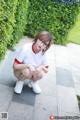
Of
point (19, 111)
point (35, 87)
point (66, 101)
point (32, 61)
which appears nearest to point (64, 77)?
point (66, 101)

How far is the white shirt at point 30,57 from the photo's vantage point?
5.13 metres

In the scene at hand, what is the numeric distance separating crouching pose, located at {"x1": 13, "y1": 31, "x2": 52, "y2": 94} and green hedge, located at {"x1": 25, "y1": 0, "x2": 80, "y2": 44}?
4.14 m

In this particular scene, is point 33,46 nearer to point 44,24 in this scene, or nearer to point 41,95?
point 41,95

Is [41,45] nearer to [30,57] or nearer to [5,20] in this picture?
[30,57]

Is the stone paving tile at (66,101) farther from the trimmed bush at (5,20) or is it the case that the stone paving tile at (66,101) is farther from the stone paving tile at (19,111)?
the trimmed bush at (5,20)

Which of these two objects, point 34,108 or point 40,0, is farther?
point 40,0

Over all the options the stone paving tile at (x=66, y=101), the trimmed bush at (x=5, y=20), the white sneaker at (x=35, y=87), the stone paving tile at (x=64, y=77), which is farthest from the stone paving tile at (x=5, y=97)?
the stone paving tile at (x=64, y=77)

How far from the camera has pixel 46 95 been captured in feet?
18.0

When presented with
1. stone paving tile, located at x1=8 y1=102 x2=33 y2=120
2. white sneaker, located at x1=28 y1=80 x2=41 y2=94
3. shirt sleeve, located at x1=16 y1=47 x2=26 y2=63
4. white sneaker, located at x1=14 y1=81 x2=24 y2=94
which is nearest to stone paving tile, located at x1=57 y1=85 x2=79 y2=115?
white sneaker, located at x1=28 y1=80 x2=41 y2=94

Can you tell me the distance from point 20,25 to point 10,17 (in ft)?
5.84

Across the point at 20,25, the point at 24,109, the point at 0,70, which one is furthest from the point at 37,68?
the point at 20,25

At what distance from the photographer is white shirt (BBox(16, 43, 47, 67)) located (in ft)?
16.8

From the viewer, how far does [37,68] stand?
5.13 m

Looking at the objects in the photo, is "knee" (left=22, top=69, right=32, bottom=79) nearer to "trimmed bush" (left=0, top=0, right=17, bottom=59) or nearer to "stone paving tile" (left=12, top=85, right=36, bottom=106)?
"stone paving tile" (left=12, top=85, right=36, bottom=106)
